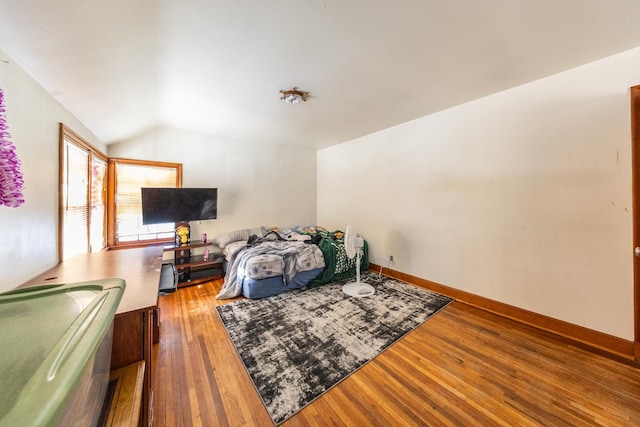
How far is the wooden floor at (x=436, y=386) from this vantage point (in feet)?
4.50

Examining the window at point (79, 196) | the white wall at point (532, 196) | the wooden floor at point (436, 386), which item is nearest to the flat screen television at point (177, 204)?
the window at point (79, 196)

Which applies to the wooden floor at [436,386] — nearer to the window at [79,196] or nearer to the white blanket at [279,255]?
the white blanket at [279,255]

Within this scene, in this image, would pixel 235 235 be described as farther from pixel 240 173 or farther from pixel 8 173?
pixel 8 173

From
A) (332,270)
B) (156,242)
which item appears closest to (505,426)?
(332,270)

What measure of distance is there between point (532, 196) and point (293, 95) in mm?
2801

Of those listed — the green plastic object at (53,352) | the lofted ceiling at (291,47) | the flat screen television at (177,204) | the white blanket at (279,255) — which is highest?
the lofted ceiling at (291,47)

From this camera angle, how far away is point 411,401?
148cm

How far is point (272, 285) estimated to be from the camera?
3049 mm

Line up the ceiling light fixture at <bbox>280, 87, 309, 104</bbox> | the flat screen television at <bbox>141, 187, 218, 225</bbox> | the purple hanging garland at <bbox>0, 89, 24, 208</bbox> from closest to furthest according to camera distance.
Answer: the purple hanging garland at <bbox>0, 89, 24, 208</bbox>, the ceiling light fixture at <bbox>280, 87, 309, 104</bbox>, the flat screen television at <bbox>141, 187, 218, 225</bbox>

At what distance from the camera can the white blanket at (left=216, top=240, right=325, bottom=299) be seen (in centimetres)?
304

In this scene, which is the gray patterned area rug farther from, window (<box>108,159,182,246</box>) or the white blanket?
window (<box>108,159,182,246</box>)

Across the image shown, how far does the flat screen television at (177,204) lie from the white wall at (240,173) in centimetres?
38

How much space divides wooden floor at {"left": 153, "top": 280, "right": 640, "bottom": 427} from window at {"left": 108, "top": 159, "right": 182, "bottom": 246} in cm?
200

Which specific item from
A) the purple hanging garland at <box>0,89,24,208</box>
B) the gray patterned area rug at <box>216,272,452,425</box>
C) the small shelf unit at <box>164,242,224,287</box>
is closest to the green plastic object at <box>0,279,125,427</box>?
the purple hanging garland at <box>0,89,24,208</box>
